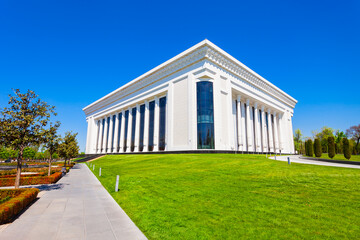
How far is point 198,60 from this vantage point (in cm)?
4059

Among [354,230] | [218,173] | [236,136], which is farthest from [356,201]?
[236,136]

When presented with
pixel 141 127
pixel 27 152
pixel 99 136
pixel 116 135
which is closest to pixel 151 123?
pixel 141 127

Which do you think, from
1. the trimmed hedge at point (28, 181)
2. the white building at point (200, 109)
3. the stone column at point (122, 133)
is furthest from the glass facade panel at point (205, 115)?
the stone column at point (122, 133)

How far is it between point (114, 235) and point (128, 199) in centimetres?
453

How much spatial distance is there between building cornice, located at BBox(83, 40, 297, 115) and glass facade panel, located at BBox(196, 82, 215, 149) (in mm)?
6098

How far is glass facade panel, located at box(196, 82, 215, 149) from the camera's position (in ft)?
126

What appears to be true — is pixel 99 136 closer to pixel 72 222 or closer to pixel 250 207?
pixel 72 222

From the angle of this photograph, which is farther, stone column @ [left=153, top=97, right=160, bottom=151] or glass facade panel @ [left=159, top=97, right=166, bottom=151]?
stone column @ [left=153, top=97, right=160, bottom=151]

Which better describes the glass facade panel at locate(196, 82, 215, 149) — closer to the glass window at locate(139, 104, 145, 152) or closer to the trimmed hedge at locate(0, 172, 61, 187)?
the glass window at locate(139, 104, 145, 152)

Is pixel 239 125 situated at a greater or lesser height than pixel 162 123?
lesser

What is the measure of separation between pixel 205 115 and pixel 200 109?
1.65 metres

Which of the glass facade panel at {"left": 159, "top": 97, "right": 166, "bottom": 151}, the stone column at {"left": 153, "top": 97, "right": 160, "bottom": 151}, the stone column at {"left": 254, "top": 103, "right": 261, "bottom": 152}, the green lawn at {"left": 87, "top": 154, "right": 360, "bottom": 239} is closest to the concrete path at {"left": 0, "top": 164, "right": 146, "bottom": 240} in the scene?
the green lawn at {"left": 87, "top": 154, "right": 360, "bottom": 239}

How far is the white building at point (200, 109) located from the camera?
39.6m

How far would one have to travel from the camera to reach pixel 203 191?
33.7 feet
